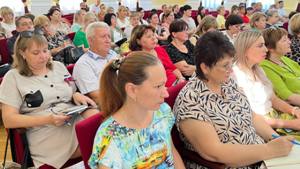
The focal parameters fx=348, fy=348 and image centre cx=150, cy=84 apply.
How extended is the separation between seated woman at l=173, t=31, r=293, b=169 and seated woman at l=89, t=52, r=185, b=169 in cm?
21

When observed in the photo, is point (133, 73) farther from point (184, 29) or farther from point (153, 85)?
point (184, 29)

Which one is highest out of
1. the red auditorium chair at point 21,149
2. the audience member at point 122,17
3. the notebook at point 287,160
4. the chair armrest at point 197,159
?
the audience member at point 122,17

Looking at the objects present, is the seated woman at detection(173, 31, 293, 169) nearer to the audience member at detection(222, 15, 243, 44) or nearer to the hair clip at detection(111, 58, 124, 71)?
the hair clip at detection(111, 58, 124, 71)

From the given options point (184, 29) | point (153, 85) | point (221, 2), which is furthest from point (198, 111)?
point (221, 2)

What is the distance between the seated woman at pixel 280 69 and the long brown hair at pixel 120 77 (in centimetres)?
149

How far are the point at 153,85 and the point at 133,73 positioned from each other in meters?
0.10

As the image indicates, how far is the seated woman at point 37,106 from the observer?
2.01 m

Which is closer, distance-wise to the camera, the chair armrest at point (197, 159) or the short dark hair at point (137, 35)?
the chair armrest at point (197, 159)

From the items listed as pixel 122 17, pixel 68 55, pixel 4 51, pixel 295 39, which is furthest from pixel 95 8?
pixel 295 39

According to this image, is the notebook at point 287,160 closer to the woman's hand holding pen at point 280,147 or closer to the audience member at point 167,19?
the woman's hand holding pen at point 280,147

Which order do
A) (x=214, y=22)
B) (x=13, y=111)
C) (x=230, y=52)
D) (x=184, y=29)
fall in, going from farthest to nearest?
1. (x=214, y=22)
2. (x=184, y=29)
3. (x=13, y=111)
4. (x=230, y=52)

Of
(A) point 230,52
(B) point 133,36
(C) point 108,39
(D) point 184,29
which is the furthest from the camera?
(D) point 184,29

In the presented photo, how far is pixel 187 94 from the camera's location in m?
1.75

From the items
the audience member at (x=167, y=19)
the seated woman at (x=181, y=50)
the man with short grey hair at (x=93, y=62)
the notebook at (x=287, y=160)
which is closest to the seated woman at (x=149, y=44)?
the seated woman at (x=181, y=50)
